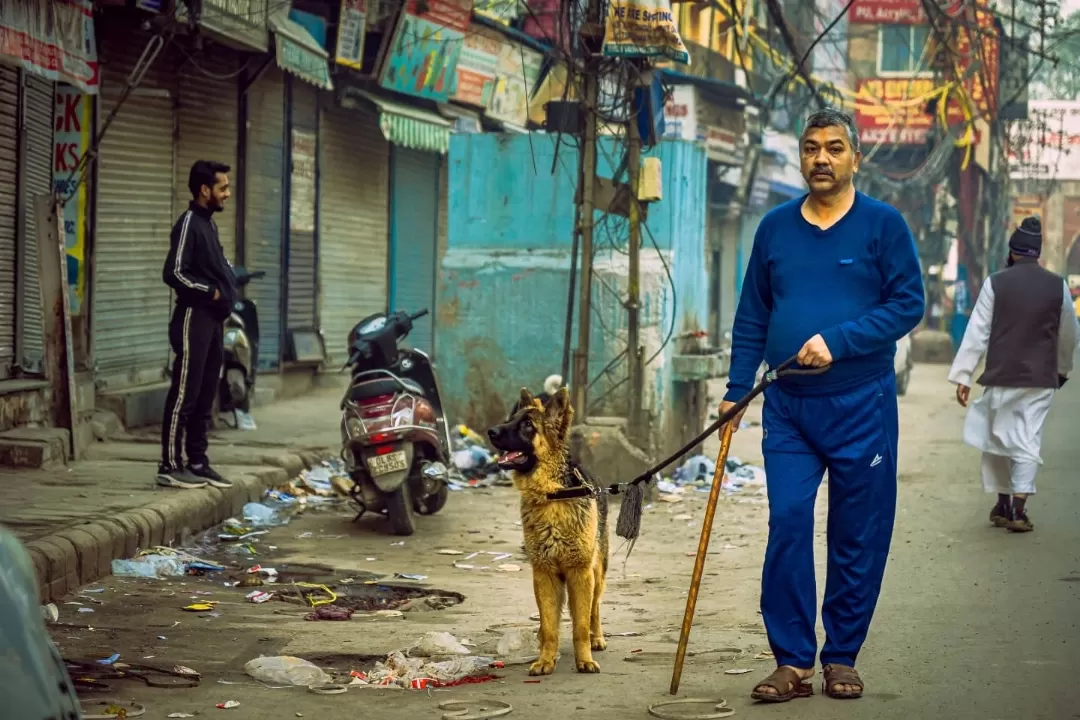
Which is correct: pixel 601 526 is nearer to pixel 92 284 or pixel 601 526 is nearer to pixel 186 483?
pixel 186 483

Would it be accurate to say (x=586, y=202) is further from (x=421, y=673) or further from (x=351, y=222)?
(x=351, y=222)

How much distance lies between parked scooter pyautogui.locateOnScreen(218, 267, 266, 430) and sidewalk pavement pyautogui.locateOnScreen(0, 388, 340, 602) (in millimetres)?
217

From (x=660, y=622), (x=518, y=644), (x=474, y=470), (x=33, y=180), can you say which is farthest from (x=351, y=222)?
(x=518, y=644)

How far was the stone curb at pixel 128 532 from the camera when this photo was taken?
22.1ft

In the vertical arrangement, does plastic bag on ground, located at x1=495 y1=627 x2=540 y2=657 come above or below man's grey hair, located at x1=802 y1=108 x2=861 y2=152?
below

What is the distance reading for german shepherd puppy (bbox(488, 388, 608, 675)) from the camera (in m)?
5.42

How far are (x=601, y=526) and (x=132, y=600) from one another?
2280 millimetres

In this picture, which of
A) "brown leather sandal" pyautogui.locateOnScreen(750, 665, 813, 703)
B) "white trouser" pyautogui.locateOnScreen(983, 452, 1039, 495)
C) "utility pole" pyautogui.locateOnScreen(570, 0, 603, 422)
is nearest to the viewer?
"brown leather sandal" pyautogui.locateOnScreen(750, 665, 813, 703)

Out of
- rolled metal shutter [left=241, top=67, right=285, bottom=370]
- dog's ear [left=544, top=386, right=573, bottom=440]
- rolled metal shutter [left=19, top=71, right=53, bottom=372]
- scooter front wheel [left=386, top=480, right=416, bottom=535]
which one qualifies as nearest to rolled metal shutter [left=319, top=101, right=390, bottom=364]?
rolled metal shutter [left=241, top=67, right=285, bottom=370]

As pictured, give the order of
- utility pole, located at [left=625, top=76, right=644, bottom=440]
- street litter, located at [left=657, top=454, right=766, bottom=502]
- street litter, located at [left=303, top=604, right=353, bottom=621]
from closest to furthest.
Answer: street litter, located at [left=303, top=604, right=353, bottom=621] < utility pole, located at [left=625, top=76, right=644, bottom=440] < street litter, located at [left=657, top=454, right=766, bottom=502]

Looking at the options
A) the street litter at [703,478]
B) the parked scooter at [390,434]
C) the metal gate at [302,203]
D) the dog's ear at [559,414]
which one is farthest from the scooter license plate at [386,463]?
the metal gate at [302,203]

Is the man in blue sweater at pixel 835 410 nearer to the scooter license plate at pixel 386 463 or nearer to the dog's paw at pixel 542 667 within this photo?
the dog's paw at pixel 542 667

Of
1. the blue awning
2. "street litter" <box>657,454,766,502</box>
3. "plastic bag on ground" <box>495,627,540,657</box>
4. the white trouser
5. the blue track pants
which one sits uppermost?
the blue awning

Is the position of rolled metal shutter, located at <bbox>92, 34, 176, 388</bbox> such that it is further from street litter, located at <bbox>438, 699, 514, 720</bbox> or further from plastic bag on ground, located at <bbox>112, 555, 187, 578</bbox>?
street litter, located at <bbox>438, 699, 514, 720</bbox>
